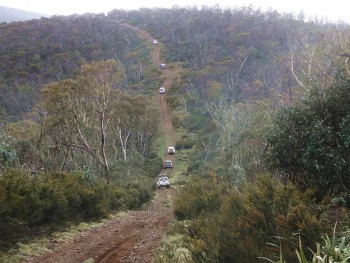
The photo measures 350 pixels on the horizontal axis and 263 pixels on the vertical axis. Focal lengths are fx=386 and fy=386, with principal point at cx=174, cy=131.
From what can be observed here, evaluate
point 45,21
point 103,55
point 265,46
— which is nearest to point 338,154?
point 265,46

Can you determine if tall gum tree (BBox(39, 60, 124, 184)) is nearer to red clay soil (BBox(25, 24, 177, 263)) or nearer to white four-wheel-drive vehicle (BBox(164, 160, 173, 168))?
Answer: red clay soil (BBox(25, 24, 177, 263))

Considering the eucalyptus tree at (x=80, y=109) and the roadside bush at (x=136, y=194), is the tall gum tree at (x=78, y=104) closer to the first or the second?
the eucalyptus tree at (x=80, y=109)

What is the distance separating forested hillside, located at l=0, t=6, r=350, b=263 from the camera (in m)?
6.02

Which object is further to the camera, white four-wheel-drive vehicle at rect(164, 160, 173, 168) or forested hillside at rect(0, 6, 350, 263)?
white four-wheel-drive vehicle at rect(164, 160, 173, 168)

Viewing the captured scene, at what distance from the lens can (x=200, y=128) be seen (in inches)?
1886

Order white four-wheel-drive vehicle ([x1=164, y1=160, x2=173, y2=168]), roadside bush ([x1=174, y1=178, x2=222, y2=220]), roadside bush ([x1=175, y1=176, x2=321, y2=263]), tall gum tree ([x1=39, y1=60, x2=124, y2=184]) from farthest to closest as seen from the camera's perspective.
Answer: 1. white four-wheel-drive vehicle ([x1=164, y1=160, x2=173, y2=168])
2. tall gum tree ([x1=39, y1=60, x2=124, y2=184])
3. roadside bush ([x1=174, y1=178, x2=222, y2=220])
4. roadside bush ([x1=175, y1=176, x2=321, y2=263])

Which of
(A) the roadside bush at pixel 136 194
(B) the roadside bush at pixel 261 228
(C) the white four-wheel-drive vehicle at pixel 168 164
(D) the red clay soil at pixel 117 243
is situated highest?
(B) the roadside bush at pixel 261 228

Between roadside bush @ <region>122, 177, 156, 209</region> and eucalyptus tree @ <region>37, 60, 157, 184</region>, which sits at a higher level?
eucalyptus tree @ <region>37, 60, 157, 184</region>

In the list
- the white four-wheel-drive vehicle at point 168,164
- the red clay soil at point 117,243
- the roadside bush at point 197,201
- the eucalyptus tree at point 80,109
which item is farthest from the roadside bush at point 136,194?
the white four-wheel-drive vehicle at point 168,164

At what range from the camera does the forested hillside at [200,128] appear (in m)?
6.02

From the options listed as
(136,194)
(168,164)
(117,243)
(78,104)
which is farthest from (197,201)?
(168,164)

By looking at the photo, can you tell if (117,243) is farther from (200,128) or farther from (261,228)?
(200,128)

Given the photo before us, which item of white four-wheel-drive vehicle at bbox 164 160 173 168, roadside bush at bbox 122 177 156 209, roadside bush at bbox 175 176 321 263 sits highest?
roadside bush at bbox 175 176 321 263

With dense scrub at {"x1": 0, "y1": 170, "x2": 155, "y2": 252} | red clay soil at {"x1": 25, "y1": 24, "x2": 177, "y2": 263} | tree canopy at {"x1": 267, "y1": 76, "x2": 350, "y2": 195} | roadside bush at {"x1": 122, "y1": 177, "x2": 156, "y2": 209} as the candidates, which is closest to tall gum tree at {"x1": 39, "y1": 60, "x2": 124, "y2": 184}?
roadside bush at {"x1": 122, "y1": 177, "x2": 156, "y2": 209}
